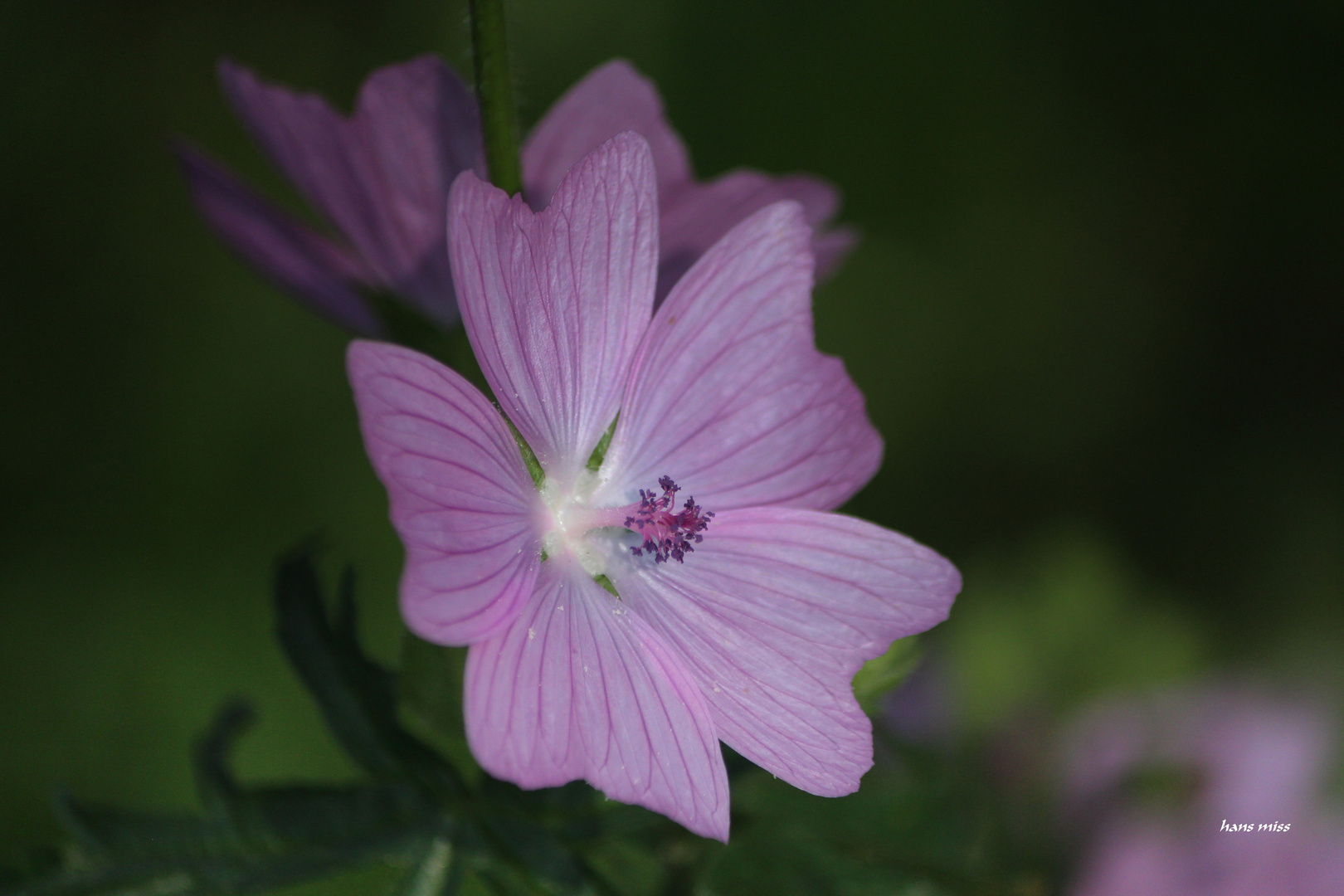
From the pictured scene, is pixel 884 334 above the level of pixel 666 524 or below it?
above

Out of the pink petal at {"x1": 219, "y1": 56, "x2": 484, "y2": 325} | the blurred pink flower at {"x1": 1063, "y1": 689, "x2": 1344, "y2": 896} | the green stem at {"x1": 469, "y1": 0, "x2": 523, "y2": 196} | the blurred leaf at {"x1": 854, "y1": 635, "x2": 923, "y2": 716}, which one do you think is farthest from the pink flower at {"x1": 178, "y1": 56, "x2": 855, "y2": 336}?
the blurred pink flower at {"x1": 1063, "y1": 689, "x2": 1344, "y2": 896}

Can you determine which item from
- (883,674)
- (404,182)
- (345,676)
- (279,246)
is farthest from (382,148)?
(883,674)

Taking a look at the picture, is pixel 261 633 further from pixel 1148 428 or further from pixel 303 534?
pixel 1148 428

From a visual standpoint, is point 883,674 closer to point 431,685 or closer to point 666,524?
point 666,524

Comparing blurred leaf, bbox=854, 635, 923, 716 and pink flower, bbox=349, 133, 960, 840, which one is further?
blurred leaf, bbox=854, 635, 923, 716

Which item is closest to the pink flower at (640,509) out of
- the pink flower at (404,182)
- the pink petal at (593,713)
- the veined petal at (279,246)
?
the pink petal at (593,713)

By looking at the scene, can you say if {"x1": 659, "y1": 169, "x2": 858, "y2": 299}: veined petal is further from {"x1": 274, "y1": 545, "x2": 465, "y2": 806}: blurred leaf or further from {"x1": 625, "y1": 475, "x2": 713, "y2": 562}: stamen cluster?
{"x1": 274, "y1": 545, "x2": 465, "y2": 806}: blurred leaf

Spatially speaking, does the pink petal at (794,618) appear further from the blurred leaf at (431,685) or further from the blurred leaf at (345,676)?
the blurred leaf at (345,676)

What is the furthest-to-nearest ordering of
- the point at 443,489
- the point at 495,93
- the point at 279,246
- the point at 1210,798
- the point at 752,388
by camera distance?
1. the point at 1210,798
2. the point at 279,246
3. the point at 752,388
4. the point at 495,93
5. the point at 443,489
